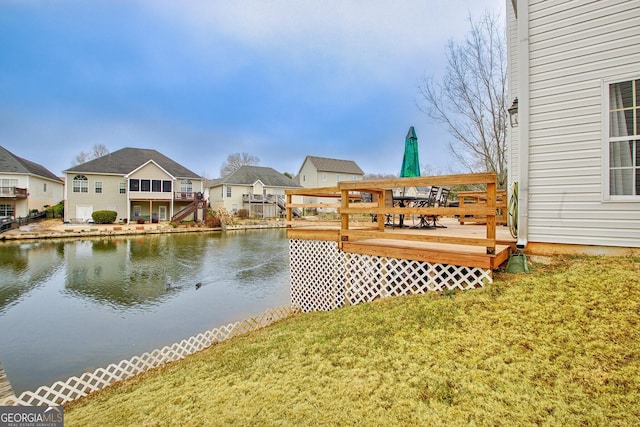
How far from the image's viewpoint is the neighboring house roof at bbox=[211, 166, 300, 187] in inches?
1427

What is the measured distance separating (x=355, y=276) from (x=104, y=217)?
29.6 meters

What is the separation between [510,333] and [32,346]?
8815mm

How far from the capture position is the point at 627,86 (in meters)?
4.10

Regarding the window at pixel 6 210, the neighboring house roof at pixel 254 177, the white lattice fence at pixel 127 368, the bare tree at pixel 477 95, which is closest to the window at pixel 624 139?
the white lattice fence at pixel 127 368

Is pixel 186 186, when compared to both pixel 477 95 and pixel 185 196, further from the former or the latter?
pixel 477 95

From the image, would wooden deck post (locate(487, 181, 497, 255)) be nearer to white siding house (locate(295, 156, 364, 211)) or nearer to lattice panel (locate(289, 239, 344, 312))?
lattice panel (locate(289, 239, 344, 312))

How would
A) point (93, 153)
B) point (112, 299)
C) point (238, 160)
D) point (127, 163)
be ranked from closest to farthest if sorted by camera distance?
point (112, 299) < point (127, 163) < point (93, 153) < point (238, 160)

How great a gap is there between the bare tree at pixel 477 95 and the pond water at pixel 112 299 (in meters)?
10.1

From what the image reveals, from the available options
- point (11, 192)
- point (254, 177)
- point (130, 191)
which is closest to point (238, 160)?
point (254, 177)

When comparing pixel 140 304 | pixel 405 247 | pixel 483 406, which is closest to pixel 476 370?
pixel 483 406

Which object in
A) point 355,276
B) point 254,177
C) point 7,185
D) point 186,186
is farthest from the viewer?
point 254,177

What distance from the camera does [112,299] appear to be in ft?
30.5

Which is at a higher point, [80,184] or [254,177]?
[254,177]

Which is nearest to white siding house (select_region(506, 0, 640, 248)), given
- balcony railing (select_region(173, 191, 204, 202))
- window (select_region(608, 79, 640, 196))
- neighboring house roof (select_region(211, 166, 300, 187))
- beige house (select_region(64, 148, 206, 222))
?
window (select_region(608, 79, 640, 196))
